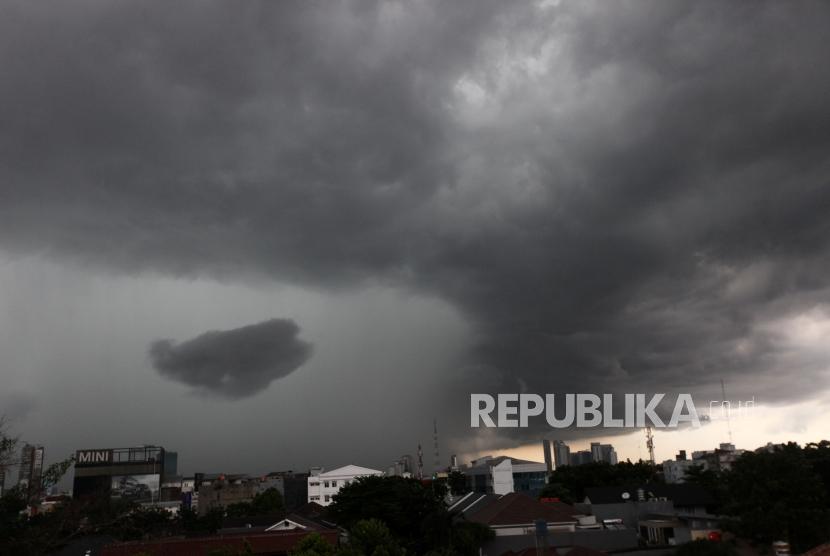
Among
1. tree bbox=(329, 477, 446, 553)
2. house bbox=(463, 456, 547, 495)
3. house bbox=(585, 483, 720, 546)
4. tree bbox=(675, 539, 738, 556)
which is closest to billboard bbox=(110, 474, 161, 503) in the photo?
house bbox=(463, 456, 547, 495)

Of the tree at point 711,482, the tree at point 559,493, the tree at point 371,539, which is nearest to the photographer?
the tree at point 371,539

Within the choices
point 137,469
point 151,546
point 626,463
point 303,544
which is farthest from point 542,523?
point 137,469

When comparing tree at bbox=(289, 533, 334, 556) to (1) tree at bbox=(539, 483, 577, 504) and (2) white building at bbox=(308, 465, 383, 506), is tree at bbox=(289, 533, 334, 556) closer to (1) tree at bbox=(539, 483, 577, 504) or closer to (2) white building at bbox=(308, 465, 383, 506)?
(1) tree at bbox=(539, 483, 577, 504)

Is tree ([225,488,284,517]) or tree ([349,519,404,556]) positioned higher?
tree ([349,519,404,556])

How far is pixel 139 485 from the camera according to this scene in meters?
176

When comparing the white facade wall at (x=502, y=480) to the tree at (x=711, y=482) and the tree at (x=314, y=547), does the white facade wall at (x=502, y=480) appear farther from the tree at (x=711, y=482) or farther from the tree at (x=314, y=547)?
the tree at (x=314, y=547)

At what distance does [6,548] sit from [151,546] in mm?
20804

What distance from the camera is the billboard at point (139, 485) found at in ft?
570

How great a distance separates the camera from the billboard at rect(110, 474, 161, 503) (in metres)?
174

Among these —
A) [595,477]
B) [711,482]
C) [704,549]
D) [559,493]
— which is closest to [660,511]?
[711,482]

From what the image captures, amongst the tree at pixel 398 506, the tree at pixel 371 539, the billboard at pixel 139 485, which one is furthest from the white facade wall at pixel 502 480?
the tree at pixel 371 539

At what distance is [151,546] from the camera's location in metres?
53.2

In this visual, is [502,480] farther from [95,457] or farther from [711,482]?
[95,457]

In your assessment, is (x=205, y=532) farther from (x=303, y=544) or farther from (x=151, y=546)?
(x=303, y=544)
